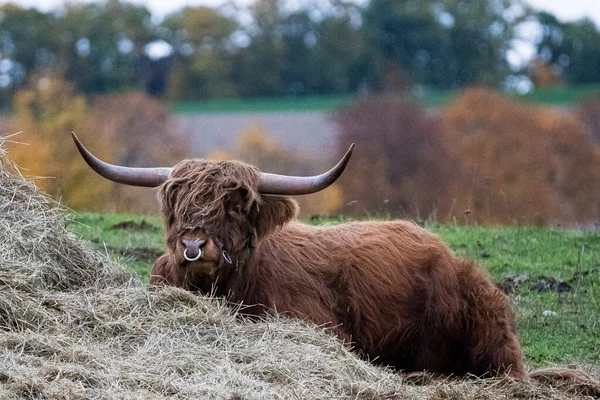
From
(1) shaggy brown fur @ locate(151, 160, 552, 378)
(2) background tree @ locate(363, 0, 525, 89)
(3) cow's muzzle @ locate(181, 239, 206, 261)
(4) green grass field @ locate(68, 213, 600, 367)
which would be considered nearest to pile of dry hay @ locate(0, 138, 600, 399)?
(3) cow's muzzle @ locate(181, 239, 206, 261)

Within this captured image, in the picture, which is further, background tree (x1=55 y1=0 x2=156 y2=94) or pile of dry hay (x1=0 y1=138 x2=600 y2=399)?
background tree (x1=55 y1=0 x2=156 y2=94)

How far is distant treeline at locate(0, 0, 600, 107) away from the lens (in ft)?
228

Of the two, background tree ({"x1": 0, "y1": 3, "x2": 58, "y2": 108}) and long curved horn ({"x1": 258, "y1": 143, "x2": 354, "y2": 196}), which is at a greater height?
long curved horn ({"x1": 258, "y1": 143, "x2": 354, "y2": 196})

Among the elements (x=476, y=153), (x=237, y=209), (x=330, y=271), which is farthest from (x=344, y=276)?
(x=476, y=153)

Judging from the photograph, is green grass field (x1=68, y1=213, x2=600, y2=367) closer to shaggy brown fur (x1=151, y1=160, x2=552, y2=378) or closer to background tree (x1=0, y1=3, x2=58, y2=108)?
shaggy brown fur (x1=151, y1=160, x2=552, y2=378)

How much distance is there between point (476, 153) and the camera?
137 feet

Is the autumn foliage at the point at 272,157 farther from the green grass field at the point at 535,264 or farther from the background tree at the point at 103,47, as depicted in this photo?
the green grass field at the point at 535,264

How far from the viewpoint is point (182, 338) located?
707cm

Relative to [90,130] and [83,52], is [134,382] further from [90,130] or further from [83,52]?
[83,52]

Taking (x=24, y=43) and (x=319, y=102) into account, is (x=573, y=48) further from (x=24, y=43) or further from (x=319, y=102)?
(x=24, y=43)

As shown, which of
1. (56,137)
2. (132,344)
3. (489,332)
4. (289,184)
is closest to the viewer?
(132,344)

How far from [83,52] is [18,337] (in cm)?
6535

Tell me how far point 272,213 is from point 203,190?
59cm

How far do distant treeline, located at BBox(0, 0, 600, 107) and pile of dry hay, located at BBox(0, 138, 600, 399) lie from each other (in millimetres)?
60842
